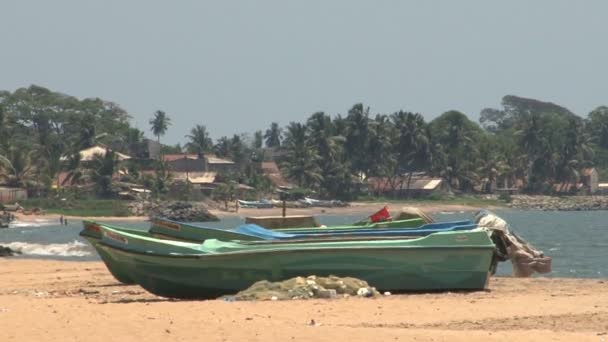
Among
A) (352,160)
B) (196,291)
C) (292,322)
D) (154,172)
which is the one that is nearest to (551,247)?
(196,291)

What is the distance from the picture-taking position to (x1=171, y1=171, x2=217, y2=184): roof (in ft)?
420

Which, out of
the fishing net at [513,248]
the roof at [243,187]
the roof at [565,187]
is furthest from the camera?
the roof at [565,187]

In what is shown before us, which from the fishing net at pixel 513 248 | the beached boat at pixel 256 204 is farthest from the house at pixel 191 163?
the fishing net at pixel 513 248

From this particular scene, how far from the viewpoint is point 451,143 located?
145 m

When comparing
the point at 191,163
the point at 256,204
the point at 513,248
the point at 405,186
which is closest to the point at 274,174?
the point at 191,163

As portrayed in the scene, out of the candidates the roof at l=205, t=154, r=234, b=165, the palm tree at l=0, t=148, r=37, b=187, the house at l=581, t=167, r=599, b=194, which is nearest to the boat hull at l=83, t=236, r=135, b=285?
the palm tree at l=0, t=148, r=37, b=187

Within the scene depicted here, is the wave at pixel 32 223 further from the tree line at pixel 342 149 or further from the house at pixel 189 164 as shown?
the house at pixel 189 164

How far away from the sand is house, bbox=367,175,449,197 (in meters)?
116

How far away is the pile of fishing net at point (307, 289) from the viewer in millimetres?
18172

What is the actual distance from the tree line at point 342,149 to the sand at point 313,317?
92.3m

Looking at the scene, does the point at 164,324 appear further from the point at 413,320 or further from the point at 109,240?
the point at 109,240

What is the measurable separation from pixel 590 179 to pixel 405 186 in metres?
30.9

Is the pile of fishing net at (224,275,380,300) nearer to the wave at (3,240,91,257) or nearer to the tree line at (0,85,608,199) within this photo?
the wave at (3,240,91,257)

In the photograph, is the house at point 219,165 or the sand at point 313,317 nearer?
the sand at point 313,317
